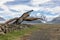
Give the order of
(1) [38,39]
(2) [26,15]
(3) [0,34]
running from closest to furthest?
1. (1) [38,39]
2. (3) [0,34]
3. (2) [26,15]

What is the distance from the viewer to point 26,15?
1967 inches

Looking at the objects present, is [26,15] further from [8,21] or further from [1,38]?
[1,38]

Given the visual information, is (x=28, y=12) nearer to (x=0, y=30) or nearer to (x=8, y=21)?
(x=8, y=21)

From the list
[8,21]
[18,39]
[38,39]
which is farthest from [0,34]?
[8,21]

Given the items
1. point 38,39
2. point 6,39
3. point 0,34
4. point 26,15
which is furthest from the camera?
point 26,15

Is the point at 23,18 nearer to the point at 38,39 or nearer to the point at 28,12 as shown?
the point at 28,12

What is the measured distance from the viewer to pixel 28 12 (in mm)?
50188

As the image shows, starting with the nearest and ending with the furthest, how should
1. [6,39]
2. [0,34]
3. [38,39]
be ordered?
[38,39]
[6,39]
[0,34]

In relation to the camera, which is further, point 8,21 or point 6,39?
point 8,21

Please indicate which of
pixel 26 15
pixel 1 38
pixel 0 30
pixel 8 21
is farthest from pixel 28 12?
pixel 1 38

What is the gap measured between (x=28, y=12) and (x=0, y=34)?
18245 millimetres

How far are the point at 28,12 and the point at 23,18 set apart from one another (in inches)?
68.7

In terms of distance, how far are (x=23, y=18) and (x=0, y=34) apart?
18.3 metres

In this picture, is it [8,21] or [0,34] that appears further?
[8,21]
